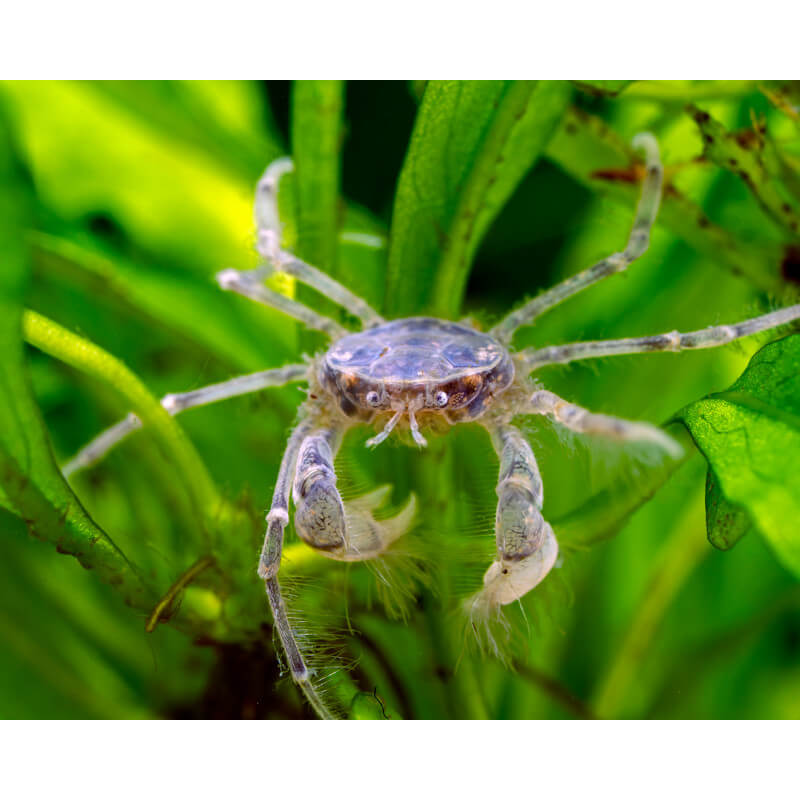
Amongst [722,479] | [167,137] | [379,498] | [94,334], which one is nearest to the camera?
[722,479]

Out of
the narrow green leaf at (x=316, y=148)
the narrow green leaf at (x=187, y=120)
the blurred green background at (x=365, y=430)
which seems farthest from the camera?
the narrow green leaf at (x=187, y=120)

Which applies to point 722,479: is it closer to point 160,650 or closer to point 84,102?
point 160,650

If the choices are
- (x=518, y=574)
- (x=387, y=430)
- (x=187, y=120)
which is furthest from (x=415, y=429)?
(x=187, y=120)

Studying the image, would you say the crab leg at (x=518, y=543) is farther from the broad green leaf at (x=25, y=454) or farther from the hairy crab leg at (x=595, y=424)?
the broad green leaf at (x=25, y=454)

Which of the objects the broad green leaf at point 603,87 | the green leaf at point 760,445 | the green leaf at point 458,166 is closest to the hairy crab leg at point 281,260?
the green leaf at point 458,166

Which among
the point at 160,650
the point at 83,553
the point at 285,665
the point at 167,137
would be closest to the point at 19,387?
the point at 83,553

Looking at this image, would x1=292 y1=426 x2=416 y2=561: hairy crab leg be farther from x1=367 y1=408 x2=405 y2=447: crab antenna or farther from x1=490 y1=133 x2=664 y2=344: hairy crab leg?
x1=490 y1=133 x2=664 y2=344: hairy crab leg

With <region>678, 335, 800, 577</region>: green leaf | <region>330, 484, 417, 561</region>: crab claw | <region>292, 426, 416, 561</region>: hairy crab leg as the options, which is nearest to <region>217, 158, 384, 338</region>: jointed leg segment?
<region>292, 426, 416, 561</region>: hairy crab leg

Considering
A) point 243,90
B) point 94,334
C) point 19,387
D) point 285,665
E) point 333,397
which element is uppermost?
point 243,90
